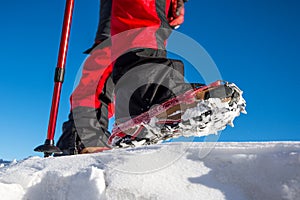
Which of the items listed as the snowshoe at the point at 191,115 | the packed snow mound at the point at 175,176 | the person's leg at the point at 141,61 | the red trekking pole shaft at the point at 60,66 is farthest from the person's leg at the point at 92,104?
the packed snow mound at the point at 175,176

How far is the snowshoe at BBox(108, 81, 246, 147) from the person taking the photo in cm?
203

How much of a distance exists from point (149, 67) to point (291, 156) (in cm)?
138

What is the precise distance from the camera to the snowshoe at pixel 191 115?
2025mm

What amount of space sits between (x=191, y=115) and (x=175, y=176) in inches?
41.9

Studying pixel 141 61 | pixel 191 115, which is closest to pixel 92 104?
pixel 141 61

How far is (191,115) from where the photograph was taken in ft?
6.64

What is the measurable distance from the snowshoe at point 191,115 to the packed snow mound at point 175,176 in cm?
85

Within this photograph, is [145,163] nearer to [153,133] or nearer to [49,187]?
[49,187]

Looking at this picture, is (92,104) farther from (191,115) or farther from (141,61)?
(191,115)

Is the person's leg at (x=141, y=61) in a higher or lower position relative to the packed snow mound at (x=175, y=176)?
higher

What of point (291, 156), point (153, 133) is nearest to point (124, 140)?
point (153, 133)

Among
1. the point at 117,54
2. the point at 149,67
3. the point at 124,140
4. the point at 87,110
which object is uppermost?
the point at 117,54

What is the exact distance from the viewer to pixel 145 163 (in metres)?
1.12

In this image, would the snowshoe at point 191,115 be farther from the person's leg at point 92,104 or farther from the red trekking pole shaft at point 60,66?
the red trekking pole shaft at point 60,66
